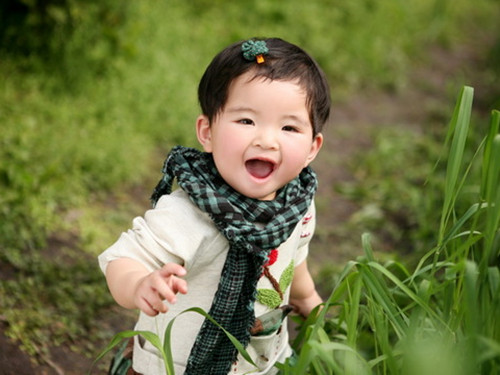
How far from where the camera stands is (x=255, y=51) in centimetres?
164

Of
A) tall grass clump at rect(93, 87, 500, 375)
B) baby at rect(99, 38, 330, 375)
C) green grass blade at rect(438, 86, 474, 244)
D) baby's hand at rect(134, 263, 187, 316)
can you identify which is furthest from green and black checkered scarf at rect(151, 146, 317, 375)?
green grass blade at rect(438, 86, 474, 244)

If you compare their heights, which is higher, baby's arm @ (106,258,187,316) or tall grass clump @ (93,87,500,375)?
baby's arm @ (106,258,187,316)

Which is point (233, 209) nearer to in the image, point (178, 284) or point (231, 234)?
point (231, 234)

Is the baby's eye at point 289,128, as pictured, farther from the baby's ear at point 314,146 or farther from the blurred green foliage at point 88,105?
the blurred green foliage at point 88,105

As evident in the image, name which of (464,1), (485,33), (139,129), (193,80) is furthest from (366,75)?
(464,1)

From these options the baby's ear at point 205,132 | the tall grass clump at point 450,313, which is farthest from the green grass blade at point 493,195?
the baby's ear at point 205,132

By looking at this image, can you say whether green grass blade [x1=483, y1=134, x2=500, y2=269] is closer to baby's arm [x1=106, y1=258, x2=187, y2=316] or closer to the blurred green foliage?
baby's arm [x1=106, y1=258, x2=187, y2=316]

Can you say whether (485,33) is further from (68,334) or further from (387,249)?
(68,334)

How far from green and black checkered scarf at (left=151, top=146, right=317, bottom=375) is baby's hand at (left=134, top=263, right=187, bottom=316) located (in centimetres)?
23

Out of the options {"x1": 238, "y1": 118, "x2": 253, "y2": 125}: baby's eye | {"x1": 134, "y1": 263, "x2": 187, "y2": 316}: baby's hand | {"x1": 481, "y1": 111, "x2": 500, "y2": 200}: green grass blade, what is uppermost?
{"x1": 238, "y1": 118, "x2": 253, "y2": 125}: baby's eye

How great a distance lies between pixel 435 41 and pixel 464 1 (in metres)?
1.98

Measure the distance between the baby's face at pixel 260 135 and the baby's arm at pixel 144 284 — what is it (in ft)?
1.04

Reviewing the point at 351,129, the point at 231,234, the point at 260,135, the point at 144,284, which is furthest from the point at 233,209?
the point at 351,129

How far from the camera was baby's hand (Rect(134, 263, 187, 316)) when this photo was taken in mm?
1334
